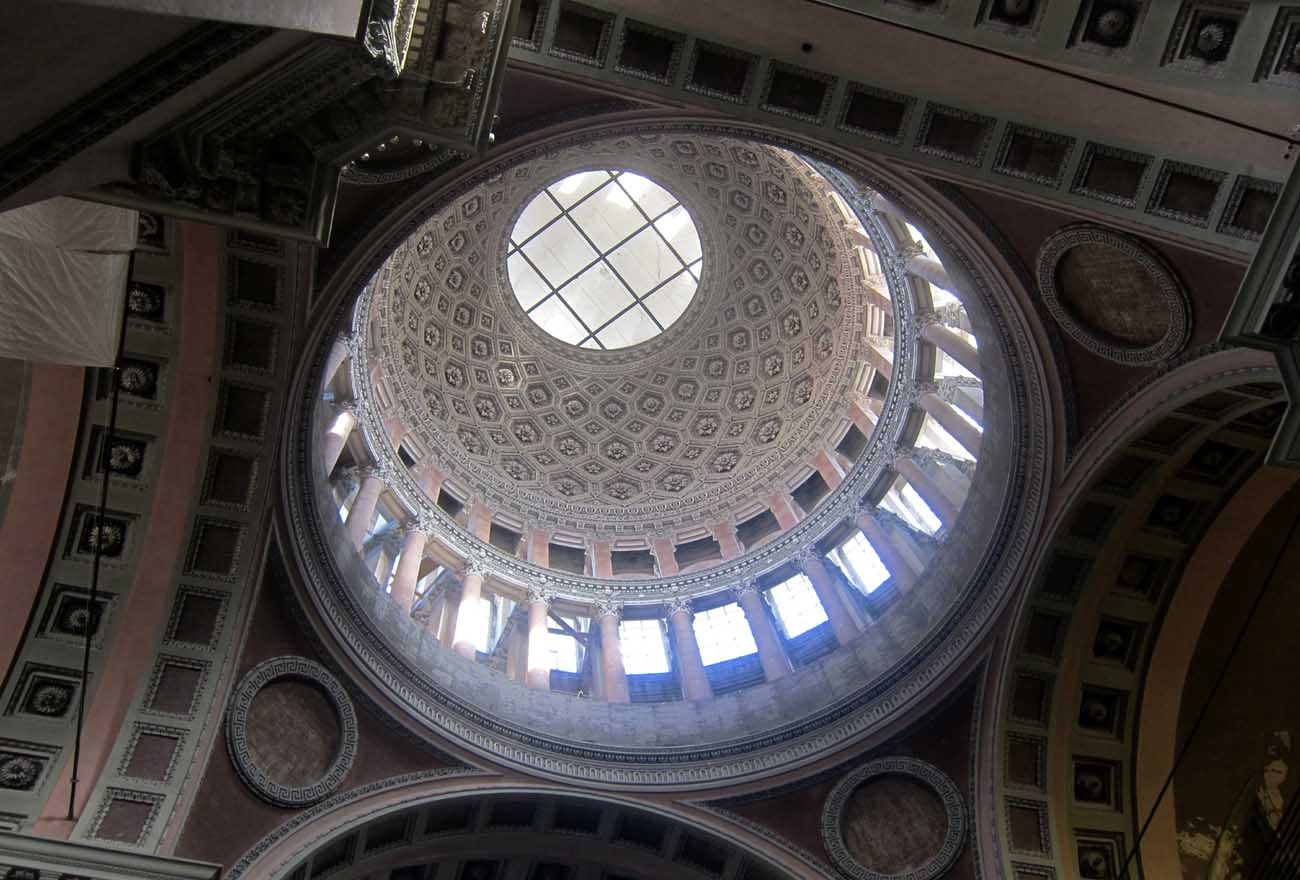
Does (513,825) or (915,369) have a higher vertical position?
(915,369)

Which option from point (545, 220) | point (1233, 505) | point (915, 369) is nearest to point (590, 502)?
point (545, 220)

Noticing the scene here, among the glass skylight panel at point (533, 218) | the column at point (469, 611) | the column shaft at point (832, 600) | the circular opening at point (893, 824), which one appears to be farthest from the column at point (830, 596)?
the glass skylight panel at point (533, 218)

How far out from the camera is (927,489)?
2072 cm

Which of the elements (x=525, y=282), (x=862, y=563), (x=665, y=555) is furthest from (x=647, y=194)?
(x=862, y=563)

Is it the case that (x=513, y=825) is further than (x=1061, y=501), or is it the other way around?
(x=513, y=825)

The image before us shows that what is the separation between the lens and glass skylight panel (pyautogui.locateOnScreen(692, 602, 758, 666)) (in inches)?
869

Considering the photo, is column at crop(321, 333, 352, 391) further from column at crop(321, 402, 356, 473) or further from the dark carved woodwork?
the dark carved woodwork

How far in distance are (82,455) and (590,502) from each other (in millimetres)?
13470

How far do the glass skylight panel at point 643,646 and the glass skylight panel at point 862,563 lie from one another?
4.03 metres

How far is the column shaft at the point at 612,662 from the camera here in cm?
2066

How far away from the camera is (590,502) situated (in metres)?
26.6

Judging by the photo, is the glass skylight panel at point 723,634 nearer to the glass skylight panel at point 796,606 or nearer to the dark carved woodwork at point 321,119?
the glass skylight panel at point 796,606

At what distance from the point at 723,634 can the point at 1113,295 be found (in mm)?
11264

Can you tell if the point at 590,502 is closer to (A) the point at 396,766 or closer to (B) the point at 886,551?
(B) the point at 886,551
